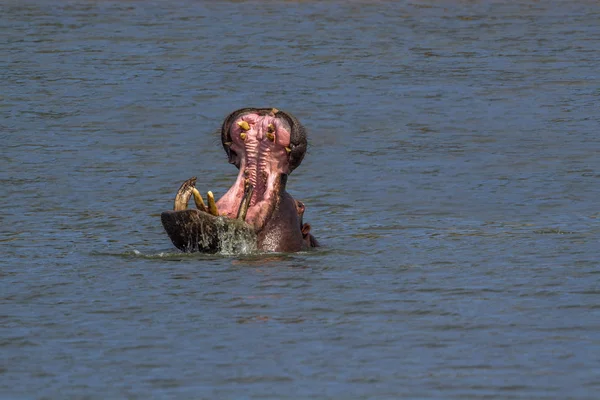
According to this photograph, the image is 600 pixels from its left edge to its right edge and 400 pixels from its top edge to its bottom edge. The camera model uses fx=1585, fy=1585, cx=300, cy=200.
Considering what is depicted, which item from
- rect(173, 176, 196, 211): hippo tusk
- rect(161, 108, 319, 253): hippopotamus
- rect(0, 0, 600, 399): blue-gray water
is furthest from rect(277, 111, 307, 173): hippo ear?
rect(173, 176, 196, 211): hippo tusk

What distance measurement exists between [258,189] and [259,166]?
6.7 inches

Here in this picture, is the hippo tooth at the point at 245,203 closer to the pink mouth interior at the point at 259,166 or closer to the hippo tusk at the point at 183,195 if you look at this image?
the pink mouth interior at the point at 259,166

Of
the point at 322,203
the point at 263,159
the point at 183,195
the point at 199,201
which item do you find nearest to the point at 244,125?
the point at 263,159

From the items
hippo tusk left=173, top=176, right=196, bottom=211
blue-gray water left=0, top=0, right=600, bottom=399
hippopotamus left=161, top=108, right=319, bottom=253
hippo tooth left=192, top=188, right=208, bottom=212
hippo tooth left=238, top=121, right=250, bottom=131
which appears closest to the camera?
blue-gray water left=0, top=0, right=600, bottom=399

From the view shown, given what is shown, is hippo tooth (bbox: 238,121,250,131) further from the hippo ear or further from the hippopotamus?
the hippo ear

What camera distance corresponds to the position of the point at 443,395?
8.05 m

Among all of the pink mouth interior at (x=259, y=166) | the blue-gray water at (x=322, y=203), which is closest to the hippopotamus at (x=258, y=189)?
the pink mouth interior at (x=259, y=166)

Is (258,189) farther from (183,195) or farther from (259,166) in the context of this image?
(183,195)

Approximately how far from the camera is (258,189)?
11.6 m

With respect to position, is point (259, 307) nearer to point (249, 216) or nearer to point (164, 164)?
point (249, 216)

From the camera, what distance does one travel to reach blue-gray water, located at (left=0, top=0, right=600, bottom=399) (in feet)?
28.6

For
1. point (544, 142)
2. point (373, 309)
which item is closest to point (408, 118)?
point (544, 142)

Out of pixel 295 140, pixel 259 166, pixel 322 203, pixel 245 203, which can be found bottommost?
pixel 322 203

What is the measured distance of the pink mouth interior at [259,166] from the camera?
37.5ft
